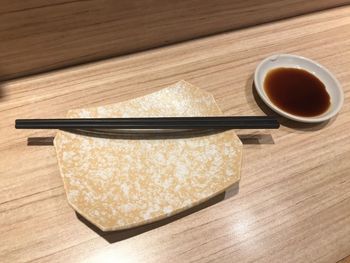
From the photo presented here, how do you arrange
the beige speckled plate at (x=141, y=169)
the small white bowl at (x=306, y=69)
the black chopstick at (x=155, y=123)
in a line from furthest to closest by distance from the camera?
the small white bowl at (x=306, y=69), the black chopstick at (x=155, y=123), the beige speckled plate at (x=141, y=169)

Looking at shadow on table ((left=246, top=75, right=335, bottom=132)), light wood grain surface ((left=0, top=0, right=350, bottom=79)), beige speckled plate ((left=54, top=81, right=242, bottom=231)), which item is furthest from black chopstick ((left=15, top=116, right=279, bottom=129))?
light wood grain surface ((left=0, top=0, right=350, bottom=79))

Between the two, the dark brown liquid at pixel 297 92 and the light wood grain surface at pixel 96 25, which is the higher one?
the light wood grain surface at pixel 96 25

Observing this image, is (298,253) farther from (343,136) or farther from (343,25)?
(343,25)

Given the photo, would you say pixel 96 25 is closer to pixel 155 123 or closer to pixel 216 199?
pixel 155 123

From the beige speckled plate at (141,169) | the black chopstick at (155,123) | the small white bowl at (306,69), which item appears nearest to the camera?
the beige speckled plate at (141,169)

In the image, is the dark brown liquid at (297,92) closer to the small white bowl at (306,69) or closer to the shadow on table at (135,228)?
the small white bowl at (306,69)

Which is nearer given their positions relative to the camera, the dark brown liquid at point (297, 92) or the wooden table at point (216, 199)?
the wooden table at point (216, 199)

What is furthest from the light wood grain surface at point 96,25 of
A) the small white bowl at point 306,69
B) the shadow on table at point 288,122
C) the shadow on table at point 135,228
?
the shadow on table at point 135,228
